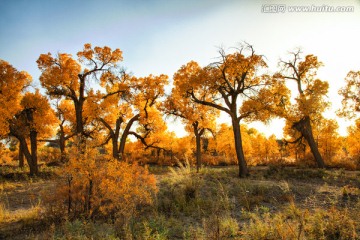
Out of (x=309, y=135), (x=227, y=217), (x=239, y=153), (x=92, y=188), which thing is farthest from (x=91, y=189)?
(x=309, y=135)

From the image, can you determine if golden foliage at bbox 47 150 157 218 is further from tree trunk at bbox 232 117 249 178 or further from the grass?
tree trunk at bbox 232 117 249 178

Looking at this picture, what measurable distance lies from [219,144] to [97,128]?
1827cm

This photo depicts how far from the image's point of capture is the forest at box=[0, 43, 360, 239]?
5.72 metres

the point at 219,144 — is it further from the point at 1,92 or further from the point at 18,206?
the point at 18,206

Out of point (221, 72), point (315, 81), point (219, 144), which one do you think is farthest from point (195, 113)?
point (219, 144)

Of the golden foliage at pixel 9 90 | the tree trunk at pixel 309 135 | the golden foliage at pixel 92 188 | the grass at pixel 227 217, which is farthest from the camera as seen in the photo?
the tree trunk at pixel 309 135

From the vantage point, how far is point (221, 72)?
15.3 meters

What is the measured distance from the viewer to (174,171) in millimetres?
Answer: 10641

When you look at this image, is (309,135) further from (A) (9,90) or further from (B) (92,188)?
(A) (9,90)

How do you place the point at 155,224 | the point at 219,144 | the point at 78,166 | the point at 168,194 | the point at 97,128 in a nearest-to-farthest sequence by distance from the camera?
the point at 155,224 < the point at 78,166 < the point at 168,194 < the point at 97,128 < the point at 219,144

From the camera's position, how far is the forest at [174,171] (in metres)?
5.72

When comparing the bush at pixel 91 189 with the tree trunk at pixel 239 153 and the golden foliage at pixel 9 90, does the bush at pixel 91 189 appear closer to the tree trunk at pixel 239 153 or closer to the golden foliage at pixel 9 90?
the tree trunk at pixel 239 153

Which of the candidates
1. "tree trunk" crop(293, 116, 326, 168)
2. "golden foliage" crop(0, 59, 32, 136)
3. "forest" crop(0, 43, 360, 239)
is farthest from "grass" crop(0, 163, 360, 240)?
"tree trunk" crop(293, 116, 326, 168)

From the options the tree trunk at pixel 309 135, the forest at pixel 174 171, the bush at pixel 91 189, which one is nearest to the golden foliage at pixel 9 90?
the forest at pixel 174 171
